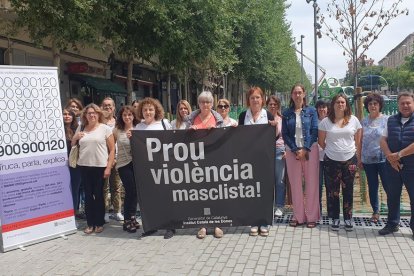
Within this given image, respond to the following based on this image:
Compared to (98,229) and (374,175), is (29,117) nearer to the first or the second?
(98,229)

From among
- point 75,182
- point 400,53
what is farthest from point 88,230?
point 400,53

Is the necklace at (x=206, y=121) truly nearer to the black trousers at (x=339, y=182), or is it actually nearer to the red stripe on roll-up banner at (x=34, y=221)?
the black trousers at (x=339, y=182)

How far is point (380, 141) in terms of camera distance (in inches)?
221

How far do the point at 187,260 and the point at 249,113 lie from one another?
2.32 meters

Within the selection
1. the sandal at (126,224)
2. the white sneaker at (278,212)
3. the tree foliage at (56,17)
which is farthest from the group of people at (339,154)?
the tree foliage at (56,17)

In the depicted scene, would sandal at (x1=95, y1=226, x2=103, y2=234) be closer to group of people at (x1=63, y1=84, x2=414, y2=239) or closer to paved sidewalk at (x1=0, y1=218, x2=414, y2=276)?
group of people at (x1=63, y1=84, x2=414, y2=239)

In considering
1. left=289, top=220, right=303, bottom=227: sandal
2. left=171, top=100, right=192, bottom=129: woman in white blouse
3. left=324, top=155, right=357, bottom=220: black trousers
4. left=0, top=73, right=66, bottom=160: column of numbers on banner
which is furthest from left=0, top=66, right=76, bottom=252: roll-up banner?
A: left=324, top=155, right=357, bottom=220: black trousers

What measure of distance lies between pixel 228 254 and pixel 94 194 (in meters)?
2.25

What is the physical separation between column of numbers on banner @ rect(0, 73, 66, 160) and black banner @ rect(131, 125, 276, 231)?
1189 millimetres

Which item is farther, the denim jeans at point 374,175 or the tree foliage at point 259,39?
the tree foliage at point 259,39

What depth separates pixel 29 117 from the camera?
5.76 m

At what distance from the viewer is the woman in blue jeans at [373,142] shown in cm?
586

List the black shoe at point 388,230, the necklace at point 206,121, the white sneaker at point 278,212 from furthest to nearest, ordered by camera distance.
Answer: the white sneaker at point 278,212 → the necklace at point 206,121 → the black shoe at point 388,230

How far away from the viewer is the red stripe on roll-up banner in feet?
18.3
